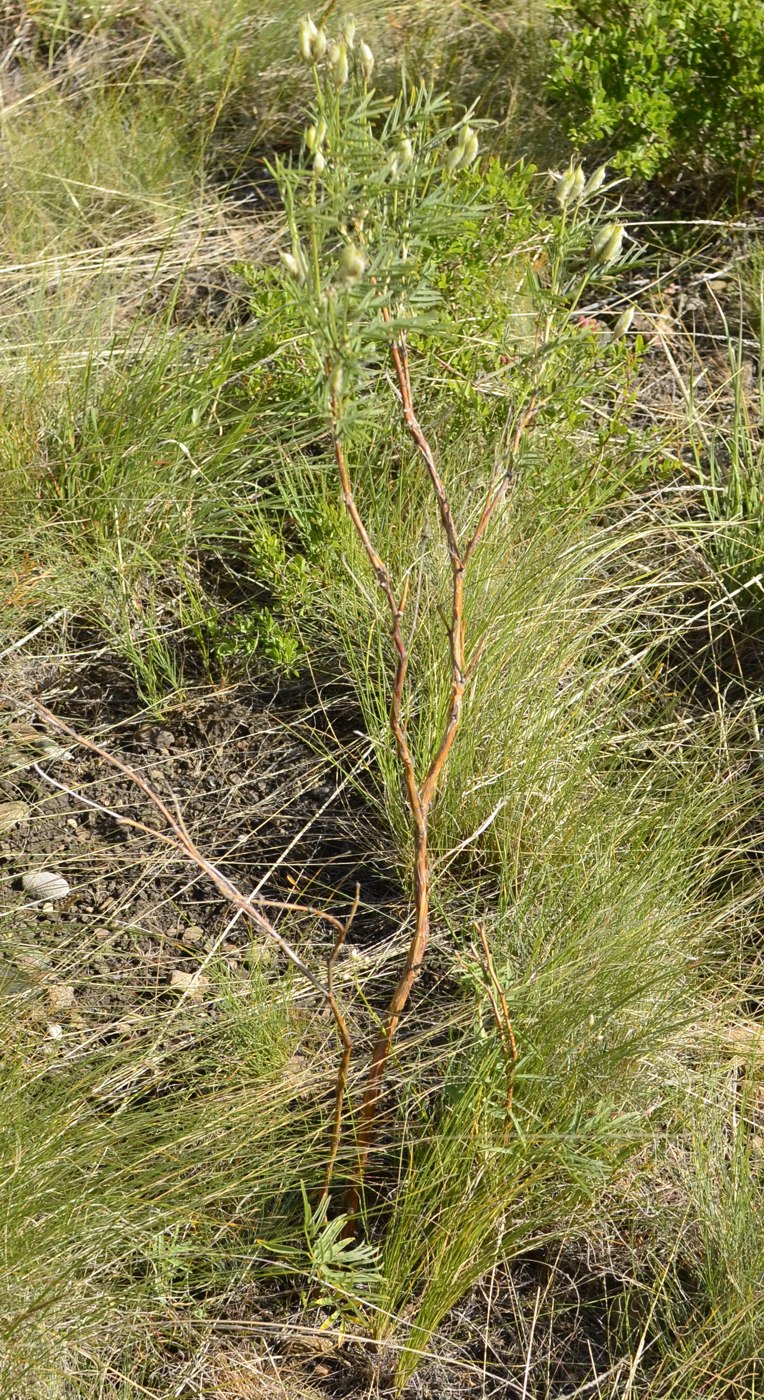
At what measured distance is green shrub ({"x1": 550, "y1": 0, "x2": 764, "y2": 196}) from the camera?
9.41ft

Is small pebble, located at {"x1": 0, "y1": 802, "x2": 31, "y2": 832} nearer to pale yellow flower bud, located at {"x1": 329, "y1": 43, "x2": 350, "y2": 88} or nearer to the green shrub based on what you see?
pale yellow flower bud, located at {"x1": 329, "y1": 43, "x2": 350, "y2": 88}

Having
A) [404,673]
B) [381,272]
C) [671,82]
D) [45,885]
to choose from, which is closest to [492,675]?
[404,673]

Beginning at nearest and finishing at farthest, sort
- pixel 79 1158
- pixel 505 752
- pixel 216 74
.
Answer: pixel 79 1158 → pixel 505 752 → pixel 216 74

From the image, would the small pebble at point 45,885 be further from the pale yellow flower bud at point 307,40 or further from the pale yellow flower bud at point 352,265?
the pale yellow flower bud at point 307,40

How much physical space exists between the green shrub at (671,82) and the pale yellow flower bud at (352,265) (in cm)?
181

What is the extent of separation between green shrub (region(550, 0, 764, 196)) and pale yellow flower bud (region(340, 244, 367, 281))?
1.81m

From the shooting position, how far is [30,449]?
8.13 ft

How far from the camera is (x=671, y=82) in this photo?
2.88m

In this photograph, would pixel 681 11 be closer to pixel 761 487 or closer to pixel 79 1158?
pixel 761 487

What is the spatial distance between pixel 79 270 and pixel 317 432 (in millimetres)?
838

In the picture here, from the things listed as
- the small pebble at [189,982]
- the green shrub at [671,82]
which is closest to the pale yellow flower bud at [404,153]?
the small pebble at [189,982]

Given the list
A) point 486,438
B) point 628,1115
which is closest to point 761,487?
point 486,438

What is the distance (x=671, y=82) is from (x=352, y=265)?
203 cm

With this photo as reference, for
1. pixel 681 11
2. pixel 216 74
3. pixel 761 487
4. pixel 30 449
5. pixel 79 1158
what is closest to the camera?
pixel 79 1158
